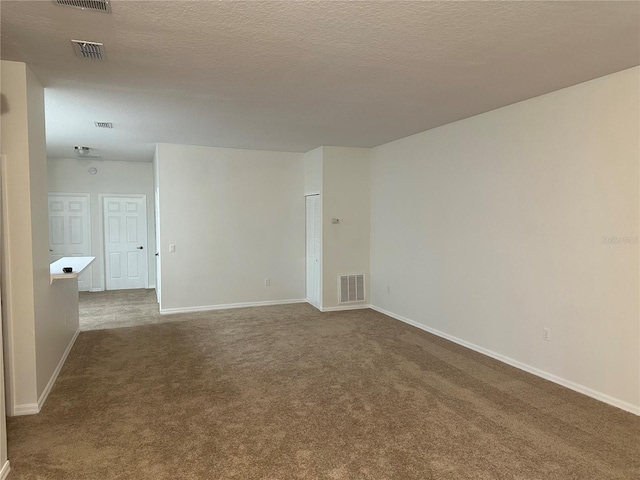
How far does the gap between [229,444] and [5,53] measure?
10.2ft

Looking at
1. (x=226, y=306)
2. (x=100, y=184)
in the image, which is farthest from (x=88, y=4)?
(x=100, y=184)

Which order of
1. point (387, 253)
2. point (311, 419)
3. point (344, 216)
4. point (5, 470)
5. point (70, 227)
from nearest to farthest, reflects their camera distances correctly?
point (5, 470) < point (311, 419) < point (387, 253) < point (344, 216) < point (70, 227)

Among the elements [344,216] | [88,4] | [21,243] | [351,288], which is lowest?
[351,288]

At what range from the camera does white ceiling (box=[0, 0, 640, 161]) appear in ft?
7.21

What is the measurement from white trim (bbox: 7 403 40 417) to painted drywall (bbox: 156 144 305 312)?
3.16m

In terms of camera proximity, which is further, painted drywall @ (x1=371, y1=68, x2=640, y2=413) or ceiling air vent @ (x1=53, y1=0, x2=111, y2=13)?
painted drywall @ (x1=371, y1=68, x2=640, y2=413)

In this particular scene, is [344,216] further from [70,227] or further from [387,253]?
Answer: [70,227]

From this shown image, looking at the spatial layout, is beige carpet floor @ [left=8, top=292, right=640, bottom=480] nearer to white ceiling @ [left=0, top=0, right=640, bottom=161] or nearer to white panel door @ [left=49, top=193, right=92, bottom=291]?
white ceiling @ [left=0, top=0, right=640, bottom=161]

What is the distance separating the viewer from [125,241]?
844 centimetres

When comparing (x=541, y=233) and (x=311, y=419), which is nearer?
(x=311, y=419)

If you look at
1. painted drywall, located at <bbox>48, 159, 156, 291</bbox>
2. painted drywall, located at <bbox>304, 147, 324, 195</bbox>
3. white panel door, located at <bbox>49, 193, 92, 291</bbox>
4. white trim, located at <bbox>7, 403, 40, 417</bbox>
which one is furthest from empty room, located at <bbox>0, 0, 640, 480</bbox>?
white panel door, located at <bbox>49, 193, 92, 291</bbox>

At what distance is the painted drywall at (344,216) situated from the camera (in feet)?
20.9

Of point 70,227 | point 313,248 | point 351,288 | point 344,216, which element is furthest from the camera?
point 70,227

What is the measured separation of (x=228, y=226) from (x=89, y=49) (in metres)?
4.07
